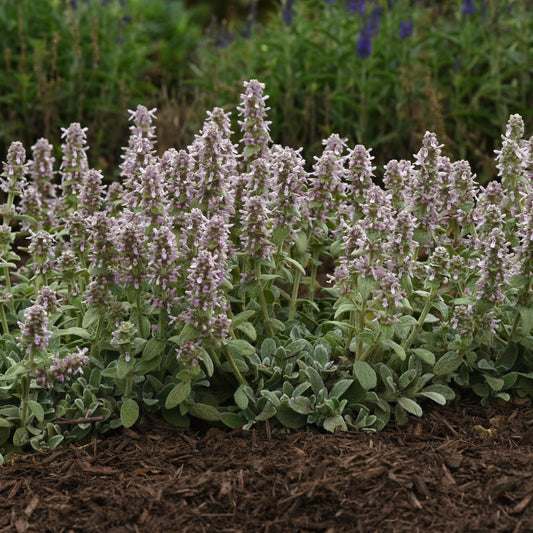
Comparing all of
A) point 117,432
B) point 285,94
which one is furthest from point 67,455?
point 285,94

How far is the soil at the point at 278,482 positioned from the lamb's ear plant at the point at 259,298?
5.0 inches

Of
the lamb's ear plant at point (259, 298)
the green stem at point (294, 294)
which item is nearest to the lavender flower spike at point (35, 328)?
the lamb's ear plant at point (259, 298)

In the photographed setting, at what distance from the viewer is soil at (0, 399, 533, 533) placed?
2.86 m

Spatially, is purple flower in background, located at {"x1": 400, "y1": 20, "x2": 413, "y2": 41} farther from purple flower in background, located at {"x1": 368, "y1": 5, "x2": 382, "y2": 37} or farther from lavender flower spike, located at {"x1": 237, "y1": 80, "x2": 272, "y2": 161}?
lavender flower spike, located at {"x1": 237, "y1": 80, "x2": 272, "y2": 161}

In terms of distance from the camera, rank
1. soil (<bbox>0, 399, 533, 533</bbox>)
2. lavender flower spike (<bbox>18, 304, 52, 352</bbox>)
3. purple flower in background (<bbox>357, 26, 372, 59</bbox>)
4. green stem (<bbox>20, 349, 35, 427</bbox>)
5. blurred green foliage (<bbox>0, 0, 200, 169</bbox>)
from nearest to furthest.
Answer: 1. soil (<bbox>0, 399, 533, 533</bbox>)
2. lavender flower spike (<bbox>18, 304, 52, 352</bbox>)
3. green stem (<bbox>20, 349, 35, 427</bbox>)
4. purple flower in background (<bbox>357, 26, 372, 59</bbox>)
5. blurred green foliage (<bbox>0, 0, 200, 169</bbox>)

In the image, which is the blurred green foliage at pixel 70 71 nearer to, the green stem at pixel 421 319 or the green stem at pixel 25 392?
the green stem at pixel 25 392

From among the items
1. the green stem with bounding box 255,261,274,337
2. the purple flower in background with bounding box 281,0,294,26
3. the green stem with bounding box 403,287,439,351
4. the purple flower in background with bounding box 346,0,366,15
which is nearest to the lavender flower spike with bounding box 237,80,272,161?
the green stem with bounding box 255,261,274,337

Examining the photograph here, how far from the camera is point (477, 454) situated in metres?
3.30

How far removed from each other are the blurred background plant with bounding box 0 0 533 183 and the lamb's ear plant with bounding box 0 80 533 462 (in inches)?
116

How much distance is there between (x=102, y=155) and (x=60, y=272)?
386cm

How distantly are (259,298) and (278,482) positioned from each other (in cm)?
109

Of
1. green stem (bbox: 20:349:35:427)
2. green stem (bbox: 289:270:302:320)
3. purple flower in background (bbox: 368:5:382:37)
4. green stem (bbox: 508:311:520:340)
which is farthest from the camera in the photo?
purple flower in background (bbox: 368:5:382:37)

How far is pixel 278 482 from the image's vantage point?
302 centimetres

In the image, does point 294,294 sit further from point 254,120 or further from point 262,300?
point 254,120
